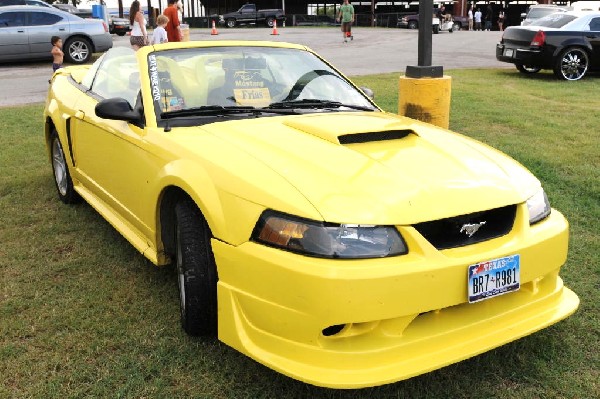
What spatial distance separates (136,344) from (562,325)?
2184mm

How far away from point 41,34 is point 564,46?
12757mm

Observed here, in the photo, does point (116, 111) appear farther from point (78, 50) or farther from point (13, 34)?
point (13, 34)

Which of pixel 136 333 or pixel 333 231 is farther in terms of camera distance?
pixel 136 333

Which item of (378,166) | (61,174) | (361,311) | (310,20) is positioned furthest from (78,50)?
(310,20)

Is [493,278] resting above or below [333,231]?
below

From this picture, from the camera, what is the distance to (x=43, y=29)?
15688mm

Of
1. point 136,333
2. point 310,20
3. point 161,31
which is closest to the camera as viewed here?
point 136,333

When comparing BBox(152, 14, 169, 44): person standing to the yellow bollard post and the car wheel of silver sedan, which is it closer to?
the yellow bollard post

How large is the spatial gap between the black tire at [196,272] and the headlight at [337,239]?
0.54m

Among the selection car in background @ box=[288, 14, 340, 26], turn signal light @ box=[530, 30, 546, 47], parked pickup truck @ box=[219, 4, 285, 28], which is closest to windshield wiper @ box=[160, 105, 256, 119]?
turn signal light @ box=[530, 30, 546, 47]

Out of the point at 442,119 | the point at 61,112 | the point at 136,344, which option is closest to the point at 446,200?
the point at 136,344

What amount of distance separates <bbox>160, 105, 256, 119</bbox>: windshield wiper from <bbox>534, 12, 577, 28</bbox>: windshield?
36.8 ft

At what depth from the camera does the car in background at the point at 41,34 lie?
50.6 ft

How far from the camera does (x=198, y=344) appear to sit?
116 inches
